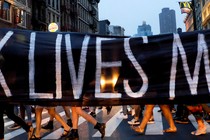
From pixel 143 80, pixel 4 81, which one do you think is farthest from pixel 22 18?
pixel 143 80

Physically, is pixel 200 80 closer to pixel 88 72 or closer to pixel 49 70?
pixel 88 72

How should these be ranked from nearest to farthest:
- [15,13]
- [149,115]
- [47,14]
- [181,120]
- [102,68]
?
[102,68]
[149,115]
[181,120]
[15,13]
[47,14]

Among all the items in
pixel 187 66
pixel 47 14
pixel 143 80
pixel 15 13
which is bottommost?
pixel 143 80

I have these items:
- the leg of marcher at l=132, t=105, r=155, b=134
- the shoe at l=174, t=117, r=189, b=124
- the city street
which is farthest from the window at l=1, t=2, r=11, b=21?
the leg of marcher at l=132, t=105, r=155, b=134

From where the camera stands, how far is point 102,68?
4816 millimetres

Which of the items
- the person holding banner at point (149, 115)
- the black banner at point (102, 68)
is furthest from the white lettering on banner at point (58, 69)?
the person holding banner at point (149, 115)

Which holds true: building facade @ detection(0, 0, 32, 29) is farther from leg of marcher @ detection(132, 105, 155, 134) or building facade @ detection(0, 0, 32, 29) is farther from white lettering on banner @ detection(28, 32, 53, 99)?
white lettering on banner @ detection(28, 32, 53, 99)

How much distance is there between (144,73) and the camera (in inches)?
185

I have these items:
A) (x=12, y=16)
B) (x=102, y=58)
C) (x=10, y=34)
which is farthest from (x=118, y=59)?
(x=12, y=16)

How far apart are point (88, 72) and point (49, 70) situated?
2.19ft

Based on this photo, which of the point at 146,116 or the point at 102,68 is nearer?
the point at 102,68

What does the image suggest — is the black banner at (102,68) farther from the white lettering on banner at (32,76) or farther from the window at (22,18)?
the window at (22,18)

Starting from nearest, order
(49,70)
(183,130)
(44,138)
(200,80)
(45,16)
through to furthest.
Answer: (200,80)
(49,70)
(44,138)
(183,130)
(45,16)

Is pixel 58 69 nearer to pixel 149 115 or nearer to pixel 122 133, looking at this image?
pixel 149 115
